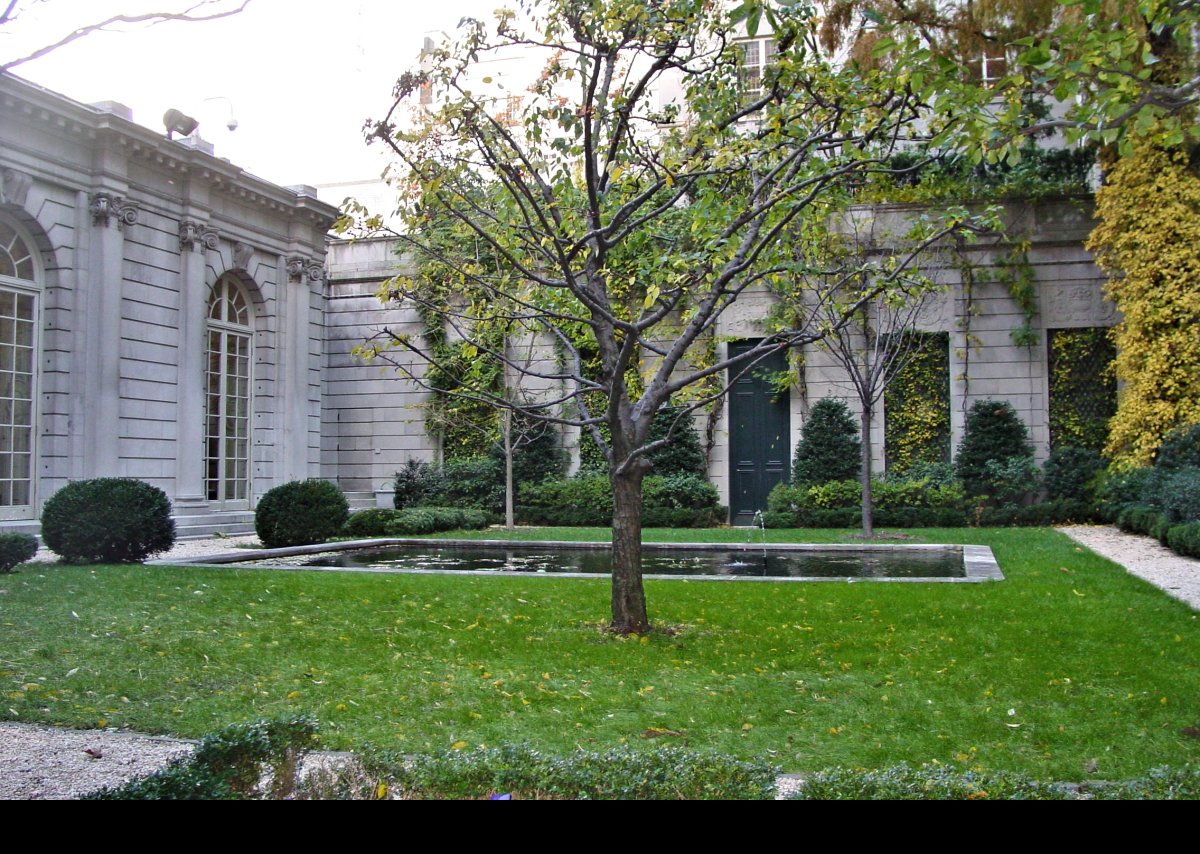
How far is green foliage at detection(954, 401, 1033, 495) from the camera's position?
1923cm

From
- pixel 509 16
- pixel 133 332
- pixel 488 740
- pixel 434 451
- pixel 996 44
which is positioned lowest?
pixel 488 740

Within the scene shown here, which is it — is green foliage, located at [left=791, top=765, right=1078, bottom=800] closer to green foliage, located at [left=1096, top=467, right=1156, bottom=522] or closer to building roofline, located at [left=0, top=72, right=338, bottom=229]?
building roofline, located at [left=0, top=72, right=338, bottom=229]

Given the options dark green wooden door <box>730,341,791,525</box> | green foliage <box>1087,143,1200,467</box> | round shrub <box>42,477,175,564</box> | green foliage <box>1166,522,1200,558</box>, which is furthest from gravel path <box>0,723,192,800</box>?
green foliage <box>1087,143,1200,467</box>

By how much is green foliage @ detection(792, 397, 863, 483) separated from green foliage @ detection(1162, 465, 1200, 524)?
6392 mm

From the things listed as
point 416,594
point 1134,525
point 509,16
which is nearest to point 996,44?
point 1134,525

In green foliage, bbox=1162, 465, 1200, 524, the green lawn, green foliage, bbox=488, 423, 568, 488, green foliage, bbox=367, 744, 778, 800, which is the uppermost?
green foliage, bbox=488, 423, 568, 488

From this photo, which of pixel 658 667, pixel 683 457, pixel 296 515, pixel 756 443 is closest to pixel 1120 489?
pixel 756 443

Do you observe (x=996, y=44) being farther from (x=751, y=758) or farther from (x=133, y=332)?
(x=751, y=758)

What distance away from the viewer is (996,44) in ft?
60.8

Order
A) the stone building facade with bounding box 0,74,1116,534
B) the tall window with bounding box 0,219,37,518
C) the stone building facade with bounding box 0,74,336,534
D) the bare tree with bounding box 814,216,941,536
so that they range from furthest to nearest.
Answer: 1. the bare tree with bounding box 814,216,941,536
2. the stone building facade with bounding box 0,74,1116,534
3. the stone building facade with bounding box 0,74,336,534
4. the tall window with bounding box 0,219,37,518

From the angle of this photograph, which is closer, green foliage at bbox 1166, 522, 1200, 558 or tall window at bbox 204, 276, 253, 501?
green foliage at bbox 1166, 522, 1200, 558

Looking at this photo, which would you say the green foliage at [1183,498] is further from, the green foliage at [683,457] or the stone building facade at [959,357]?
→ the green foliage at [683,457]

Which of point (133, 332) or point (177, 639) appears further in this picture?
point (133, 332)
